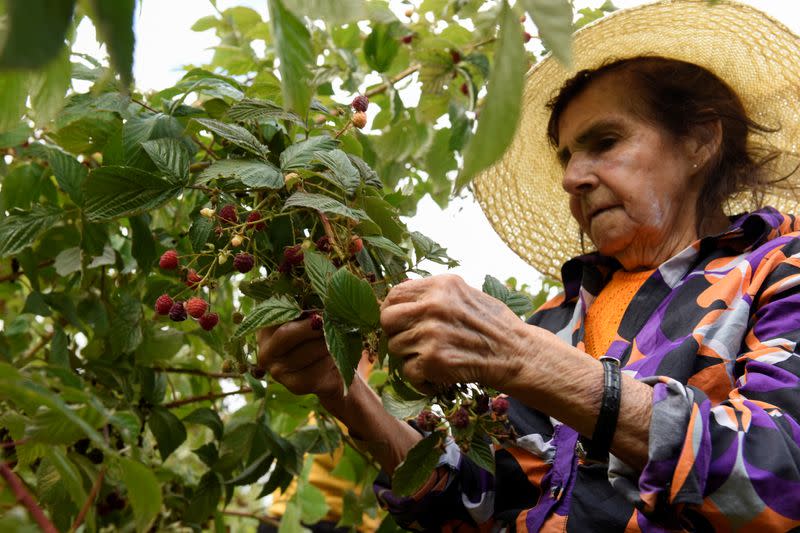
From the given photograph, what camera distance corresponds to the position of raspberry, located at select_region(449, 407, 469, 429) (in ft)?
3.18

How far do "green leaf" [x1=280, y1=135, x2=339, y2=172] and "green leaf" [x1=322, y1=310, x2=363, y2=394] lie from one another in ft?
0.61

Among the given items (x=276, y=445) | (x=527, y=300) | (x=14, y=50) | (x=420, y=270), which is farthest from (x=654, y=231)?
(x=14, y=50)

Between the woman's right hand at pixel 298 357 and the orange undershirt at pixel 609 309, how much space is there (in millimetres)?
508

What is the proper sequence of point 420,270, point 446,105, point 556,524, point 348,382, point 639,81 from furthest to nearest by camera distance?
point 446,105 → point 639,81 → point 556,524 → point 420,270 → point 348,382

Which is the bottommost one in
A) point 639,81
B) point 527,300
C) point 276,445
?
point 276,445

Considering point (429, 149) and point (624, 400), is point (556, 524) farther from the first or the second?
point (429, 149)

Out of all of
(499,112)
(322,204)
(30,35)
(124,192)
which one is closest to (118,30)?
(30,35)

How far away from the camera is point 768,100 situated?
1.78 m

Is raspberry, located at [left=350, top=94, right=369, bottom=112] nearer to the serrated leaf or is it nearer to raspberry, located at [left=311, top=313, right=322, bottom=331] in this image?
the serrated leaf

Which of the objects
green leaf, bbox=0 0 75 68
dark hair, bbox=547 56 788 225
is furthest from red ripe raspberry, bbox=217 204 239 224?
dark hair, bbox=547 56 788 225

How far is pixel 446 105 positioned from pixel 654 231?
53 cm

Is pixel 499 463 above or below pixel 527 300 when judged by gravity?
below

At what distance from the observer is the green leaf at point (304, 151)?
1.01 m

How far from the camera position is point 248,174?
963 mm
